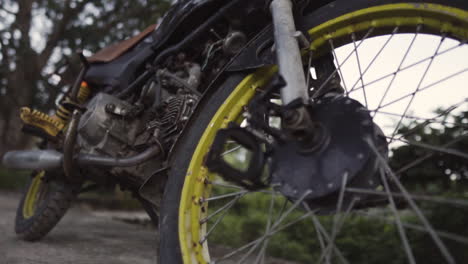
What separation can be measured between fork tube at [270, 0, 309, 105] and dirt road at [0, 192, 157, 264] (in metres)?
1.29

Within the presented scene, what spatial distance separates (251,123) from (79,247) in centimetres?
164

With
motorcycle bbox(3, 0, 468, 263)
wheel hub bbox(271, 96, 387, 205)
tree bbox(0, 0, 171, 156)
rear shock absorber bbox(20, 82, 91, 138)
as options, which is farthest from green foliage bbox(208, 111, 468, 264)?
tree bbox(0, 0, 171, 156)

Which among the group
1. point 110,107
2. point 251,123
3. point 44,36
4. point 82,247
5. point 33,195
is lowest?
point 82,247

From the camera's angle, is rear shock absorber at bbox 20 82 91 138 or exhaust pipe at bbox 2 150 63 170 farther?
rear shock absorber at bbox 20 82 91 138

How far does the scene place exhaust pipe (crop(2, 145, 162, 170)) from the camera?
5.23 feet

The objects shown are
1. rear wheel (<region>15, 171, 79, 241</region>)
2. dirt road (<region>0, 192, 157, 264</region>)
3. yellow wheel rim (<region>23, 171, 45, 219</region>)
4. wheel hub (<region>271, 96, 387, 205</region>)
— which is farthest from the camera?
yellow wheel rim (<region>23, 171, 45, 219</region>)

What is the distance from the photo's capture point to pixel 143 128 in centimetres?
195

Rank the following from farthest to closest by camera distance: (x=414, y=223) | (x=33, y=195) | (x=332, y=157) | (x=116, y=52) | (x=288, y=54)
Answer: (x=33, y=195), (x=414, y=223), (x=116, y=52), (x=288, y=54), (x=332, y=157)

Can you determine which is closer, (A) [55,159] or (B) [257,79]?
(B) [257,79]

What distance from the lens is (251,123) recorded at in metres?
0.97

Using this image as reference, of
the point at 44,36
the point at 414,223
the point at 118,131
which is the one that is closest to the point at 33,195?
the point at 118,131

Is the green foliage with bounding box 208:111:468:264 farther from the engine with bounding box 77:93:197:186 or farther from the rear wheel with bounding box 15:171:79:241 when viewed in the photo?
the rear wheel with bounding box 15:171:79:241

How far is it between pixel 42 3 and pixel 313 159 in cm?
731

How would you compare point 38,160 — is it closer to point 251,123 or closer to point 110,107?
point 110,107
